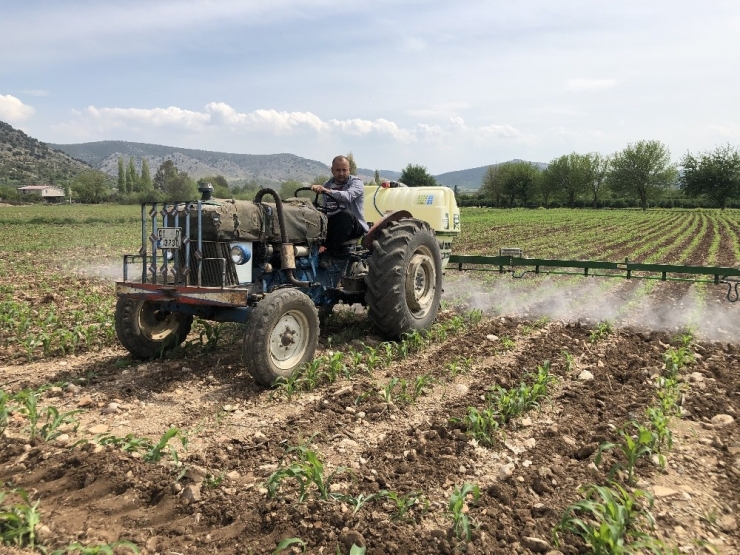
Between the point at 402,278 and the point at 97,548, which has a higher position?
the point at 402,278

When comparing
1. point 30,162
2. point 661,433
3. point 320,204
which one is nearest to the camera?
point 661,433

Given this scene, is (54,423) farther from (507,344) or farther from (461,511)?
(507,344)

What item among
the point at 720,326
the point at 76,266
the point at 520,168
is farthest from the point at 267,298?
the point at 520,168

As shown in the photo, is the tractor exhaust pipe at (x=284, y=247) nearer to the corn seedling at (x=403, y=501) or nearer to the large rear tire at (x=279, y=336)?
the large rear tire at (x=279, y=336)

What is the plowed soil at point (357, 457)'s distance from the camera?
8.69ft

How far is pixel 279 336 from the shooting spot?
4648mm

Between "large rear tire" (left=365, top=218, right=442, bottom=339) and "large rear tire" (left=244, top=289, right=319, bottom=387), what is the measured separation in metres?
1.08

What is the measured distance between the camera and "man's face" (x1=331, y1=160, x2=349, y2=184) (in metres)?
6.12

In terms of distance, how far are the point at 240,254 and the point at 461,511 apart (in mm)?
3031

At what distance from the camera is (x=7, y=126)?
570 ft

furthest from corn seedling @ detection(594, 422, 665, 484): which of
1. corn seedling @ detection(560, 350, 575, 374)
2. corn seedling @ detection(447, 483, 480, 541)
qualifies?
corn seedling @ detection(560, 350, 575, 374)

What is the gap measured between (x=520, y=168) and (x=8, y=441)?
9161 cm

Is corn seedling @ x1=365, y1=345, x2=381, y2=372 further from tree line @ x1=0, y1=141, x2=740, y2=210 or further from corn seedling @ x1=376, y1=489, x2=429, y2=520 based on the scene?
tree line @ x1=0, y1=141, x2=740, y2=210

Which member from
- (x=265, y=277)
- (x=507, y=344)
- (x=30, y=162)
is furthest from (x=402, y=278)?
(x=30, y=162)
